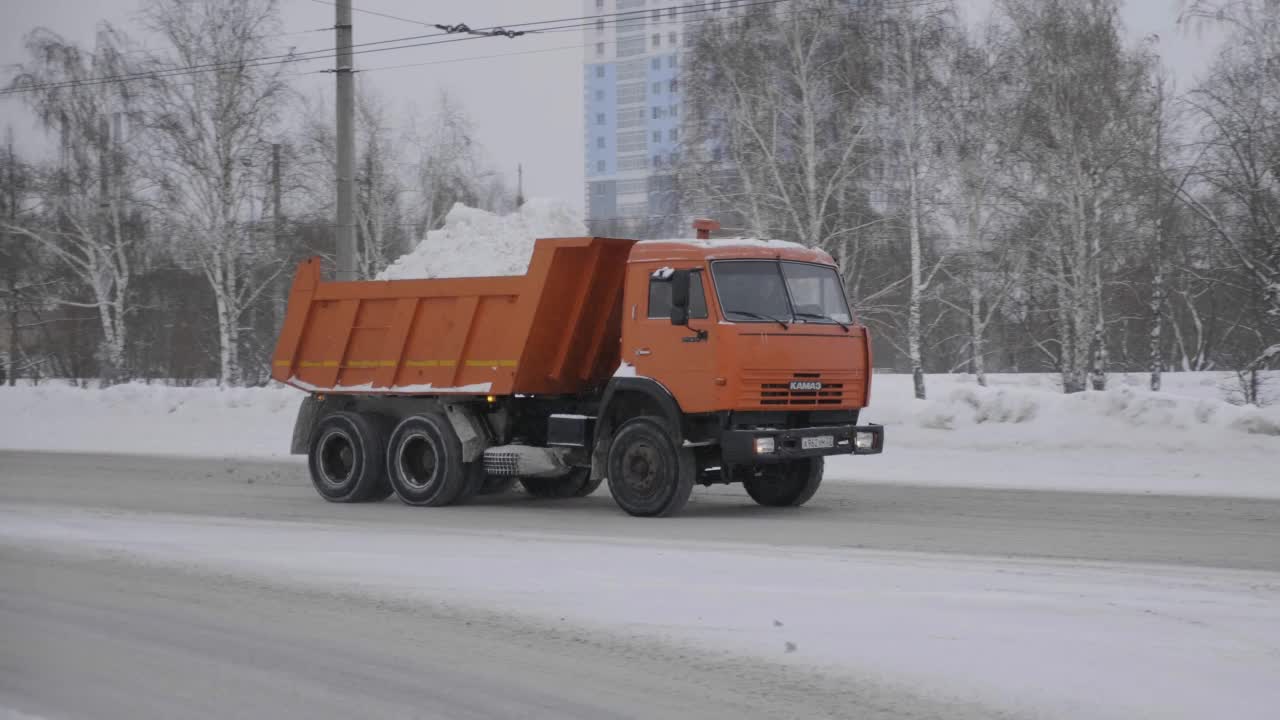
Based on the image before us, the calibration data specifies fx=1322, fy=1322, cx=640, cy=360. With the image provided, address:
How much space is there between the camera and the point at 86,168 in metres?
42.2

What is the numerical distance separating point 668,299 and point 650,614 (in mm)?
5414

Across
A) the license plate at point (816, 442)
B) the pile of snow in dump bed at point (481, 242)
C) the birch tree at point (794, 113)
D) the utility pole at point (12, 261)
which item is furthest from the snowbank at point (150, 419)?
the utility pole at point (12, 261)

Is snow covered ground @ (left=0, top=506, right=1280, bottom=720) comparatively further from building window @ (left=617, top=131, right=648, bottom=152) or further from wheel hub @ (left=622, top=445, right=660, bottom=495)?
building window @ (left=617, top=131, right=648, bottom=152)

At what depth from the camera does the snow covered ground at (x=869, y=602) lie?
20.0 ft

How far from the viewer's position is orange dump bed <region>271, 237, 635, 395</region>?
45.0 feet

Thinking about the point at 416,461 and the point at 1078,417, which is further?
the point at 1078,417

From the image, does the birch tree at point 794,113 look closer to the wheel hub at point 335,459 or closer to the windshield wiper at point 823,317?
the wheel hub at point 335,459

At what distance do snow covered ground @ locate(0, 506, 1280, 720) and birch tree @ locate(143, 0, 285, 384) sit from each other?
27.1 metres

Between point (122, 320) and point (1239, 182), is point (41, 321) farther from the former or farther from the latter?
point (1239, 182)

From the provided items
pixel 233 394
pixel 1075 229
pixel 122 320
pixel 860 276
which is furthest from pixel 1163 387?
pixel 122 320

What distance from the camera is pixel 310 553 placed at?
1051 cm

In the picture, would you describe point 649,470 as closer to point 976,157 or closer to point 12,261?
point 976,157

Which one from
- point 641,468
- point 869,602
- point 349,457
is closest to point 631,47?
point 349,457

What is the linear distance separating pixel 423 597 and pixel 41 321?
41.5 metres
